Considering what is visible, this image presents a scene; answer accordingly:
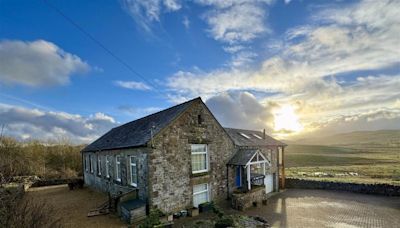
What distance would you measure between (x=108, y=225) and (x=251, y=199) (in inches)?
359

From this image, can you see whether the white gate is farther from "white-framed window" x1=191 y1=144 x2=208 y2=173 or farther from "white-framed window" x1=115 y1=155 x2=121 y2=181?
"white-framed window" x1=115 y1=155 x2=121 y2=181

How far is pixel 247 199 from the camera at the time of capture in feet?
50.4

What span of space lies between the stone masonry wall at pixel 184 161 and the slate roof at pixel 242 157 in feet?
1.69

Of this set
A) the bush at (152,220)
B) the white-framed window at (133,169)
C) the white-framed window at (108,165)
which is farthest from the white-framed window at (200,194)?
the white-framed window at (108,165)

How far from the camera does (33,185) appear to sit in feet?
86.7

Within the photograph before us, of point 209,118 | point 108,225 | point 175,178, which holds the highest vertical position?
point 209,118

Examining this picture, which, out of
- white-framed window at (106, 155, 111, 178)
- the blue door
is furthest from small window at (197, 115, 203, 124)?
white-framed window at (106, 155, 111, 178)

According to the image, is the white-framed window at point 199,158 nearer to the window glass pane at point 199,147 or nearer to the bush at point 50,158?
the window glass pane at point 199,147

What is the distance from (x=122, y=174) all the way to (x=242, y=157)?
8469mm

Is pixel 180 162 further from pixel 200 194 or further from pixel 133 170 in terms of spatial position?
pixel 200 194

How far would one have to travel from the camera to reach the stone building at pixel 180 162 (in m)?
12.6

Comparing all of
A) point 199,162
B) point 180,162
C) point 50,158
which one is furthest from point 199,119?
point 50,158

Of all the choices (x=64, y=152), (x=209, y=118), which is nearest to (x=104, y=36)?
(x=209, y=118)

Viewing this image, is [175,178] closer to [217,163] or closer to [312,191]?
[217,163]
